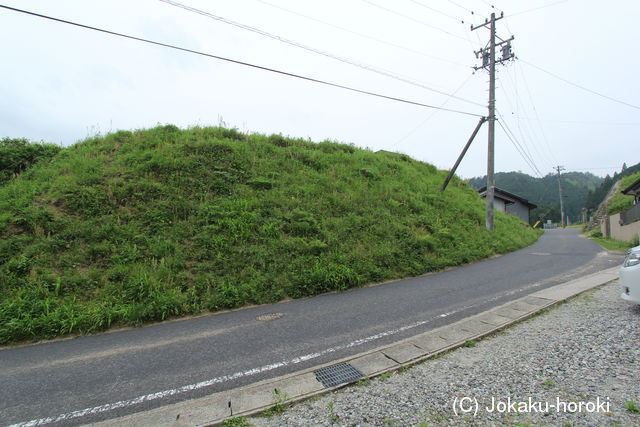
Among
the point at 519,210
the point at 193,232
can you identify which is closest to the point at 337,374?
the point at 193,232

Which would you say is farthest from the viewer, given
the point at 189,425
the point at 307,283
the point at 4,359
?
the point at 307,283

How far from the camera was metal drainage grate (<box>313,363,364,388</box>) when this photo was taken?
2834 millimetres

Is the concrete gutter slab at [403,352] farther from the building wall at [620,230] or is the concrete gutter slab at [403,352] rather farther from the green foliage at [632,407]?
the building wall at [620,230]

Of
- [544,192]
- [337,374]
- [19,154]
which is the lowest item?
[337,374]

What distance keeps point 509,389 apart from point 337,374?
160cm

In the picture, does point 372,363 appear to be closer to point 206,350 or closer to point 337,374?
point 337,374

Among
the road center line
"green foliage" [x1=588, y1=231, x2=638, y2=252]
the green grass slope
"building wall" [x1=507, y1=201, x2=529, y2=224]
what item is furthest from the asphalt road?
"building wall" [x1=507, y1=201, x2=529, y2=224]

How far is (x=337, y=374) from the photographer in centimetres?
298

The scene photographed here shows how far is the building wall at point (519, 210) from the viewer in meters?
33.2

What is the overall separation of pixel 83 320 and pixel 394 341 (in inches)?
204

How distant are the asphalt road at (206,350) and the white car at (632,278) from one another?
1698 millimetres

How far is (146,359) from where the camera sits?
142 inches

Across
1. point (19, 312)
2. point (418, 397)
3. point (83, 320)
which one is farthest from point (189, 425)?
point (19, 312)

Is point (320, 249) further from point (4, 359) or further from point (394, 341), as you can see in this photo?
point (4, 359)
